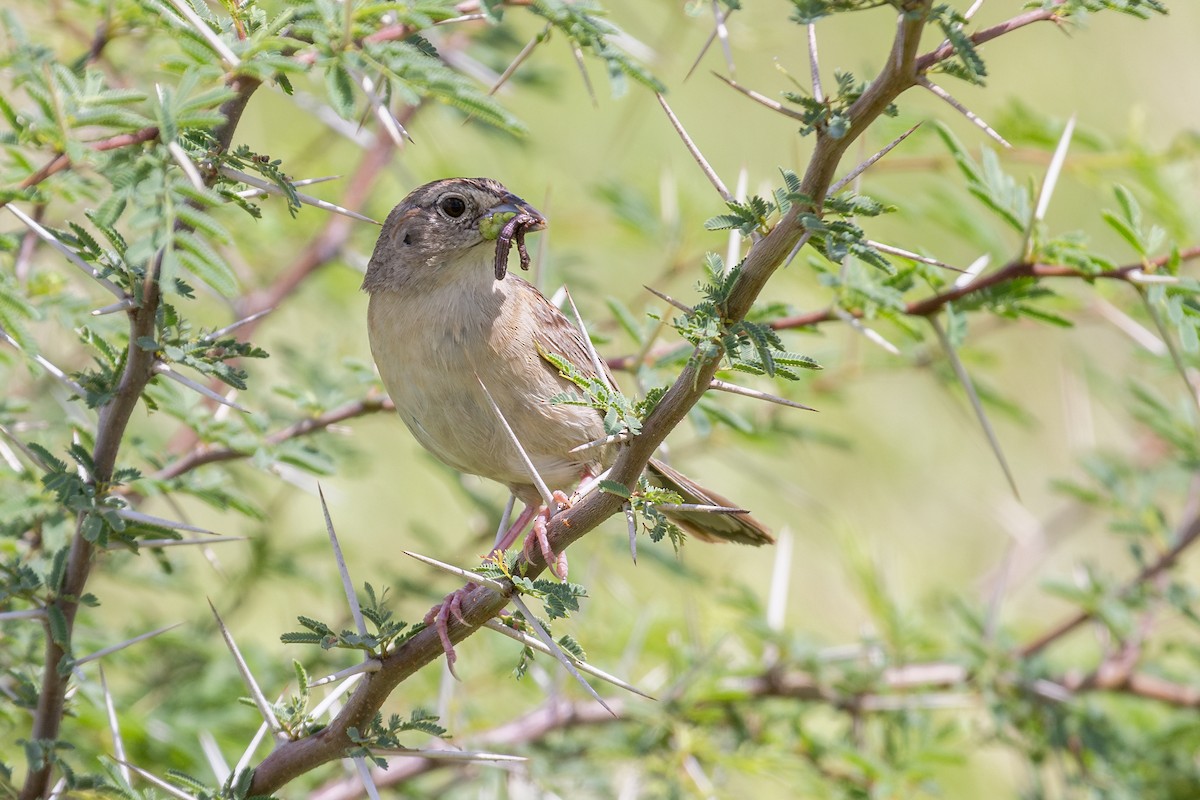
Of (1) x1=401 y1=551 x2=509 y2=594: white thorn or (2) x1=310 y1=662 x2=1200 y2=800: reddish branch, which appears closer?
(1) x1=401 y1=551 x2=509 y2=594: white thorn

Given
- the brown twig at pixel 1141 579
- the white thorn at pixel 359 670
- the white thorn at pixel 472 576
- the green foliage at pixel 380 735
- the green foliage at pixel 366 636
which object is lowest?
the brown twig at pixel 1141 579

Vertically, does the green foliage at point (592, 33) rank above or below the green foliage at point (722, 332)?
above

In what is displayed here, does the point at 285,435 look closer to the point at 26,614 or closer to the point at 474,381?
the point at 474,381

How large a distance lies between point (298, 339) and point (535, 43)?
19.9 ft

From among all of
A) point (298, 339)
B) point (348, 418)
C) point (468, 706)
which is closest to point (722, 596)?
point (468, 706)

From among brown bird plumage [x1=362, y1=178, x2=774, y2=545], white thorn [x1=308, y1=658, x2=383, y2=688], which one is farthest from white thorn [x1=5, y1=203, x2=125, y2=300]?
brown bird plumage [x1=362, y1=178, x2=774, y2=545]

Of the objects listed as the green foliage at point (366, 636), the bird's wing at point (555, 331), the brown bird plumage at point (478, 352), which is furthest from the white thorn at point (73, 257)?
the bird's wing at point (555, 331)

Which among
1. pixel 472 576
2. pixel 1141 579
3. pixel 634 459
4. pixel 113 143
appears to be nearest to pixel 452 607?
pixel 472 576

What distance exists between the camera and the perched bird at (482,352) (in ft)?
12.7

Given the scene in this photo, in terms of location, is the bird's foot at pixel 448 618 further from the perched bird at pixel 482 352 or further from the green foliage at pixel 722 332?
the green foliage at pixel 722 332

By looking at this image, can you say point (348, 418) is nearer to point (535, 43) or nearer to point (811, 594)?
point (535, 43)

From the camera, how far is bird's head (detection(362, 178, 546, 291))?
4.11 m

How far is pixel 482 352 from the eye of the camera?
12.8 feet

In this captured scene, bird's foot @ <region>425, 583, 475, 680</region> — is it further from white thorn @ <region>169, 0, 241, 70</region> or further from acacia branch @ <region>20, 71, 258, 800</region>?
white thorn @ <region>169, 0, 241, 70</region>
